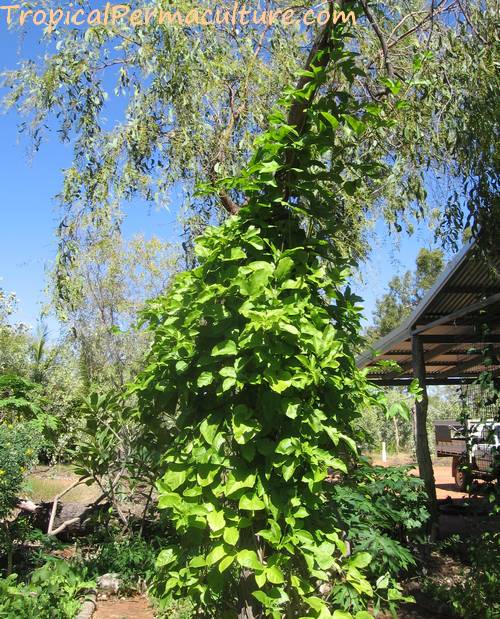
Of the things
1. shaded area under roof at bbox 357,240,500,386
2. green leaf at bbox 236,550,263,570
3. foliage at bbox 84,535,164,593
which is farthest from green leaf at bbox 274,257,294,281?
foliage at bbox 84,535,164,593

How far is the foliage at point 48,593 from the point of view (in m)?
4.02

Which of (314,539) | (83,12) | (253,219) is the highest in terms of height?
(83,12)

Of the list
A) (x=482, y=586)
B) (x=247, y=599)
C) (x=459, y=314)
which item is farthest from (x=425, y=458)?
(x=247, y=599)

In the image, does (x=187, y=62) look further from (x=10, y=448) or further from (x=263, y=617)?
(x=263, y=617)

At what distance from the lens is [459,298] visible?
8.46 meters

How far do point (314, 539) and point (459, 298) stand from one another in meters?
7.11

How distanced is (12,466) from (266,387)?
11.8 ft

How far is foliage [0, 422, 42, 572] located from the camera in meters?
4.80

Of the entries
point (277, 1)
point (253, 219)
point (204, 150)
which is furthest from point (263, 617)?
point (277, 1)

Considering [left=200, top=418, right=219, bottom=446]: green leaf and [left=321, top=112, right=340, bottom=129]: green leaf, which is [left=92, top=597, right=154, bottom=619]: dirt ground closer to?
[left=200, top=418, right=219, bottom=446]: green leaf

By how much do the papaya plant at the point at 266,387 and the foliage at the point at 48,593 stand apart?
7.59 feet

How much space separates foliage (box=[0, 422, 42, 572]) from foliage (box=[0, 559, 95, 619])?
457 mm

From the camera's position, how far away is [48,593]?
173 inches

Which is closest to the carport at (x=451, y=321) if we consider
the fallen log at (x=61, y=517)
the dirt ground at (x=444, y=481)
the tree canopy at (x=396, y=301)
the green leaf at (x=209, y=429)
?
the dirt ground at (x=444, y=481)
